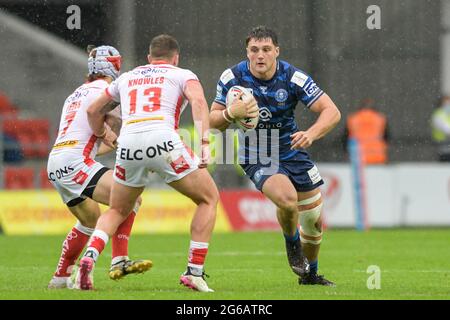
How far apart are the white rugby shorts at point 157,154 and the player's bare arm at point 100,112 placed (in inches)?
20.4

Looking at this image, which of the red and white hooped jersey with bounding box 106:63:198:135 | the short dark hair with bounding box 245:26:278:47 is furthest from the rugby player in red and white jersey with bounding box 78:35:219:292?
the short dark hair with bounding box 245:26:278:47

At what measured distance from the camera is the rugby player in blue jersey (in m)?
10.2

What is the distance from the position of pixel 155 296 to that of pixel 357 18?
13546mm

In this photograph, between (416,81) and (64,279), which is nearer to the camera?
(64,279)

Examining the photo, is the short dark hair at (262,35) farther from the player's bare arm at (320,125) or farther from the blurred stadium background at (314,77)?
the blurred stadium background at (314,77)

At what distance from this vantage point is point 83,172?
32.8 ft

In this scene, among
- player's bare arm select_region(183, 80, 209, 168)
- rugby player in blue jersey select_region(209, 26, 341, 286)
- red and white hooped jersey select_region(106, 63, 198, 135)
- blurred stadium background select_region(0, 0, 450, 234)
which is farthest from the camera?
blurred stadium background select_region(0, 0, 450, 234)

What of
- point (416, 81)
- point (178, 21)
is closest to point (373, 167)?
point (416, 81)

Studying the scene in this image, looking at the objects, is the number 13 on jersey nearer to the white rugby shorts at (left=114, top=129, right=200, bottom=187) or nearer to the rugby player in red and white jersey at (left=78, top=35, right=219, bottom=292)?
the rugby player in red and white jersey at (left=78, top=35, right=219, bottom=292)

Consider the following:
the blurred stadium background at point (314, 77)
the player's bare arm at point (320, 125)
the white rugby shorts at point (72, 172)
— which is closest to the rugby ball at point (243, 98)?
the player's bare arm at point (320, 125)

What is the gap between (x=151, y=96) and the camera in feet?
30.6

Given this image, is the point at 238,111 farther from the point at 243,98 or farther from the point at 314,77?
the point at 314,77

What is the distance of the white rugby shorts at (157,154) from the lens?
30.1 feet
